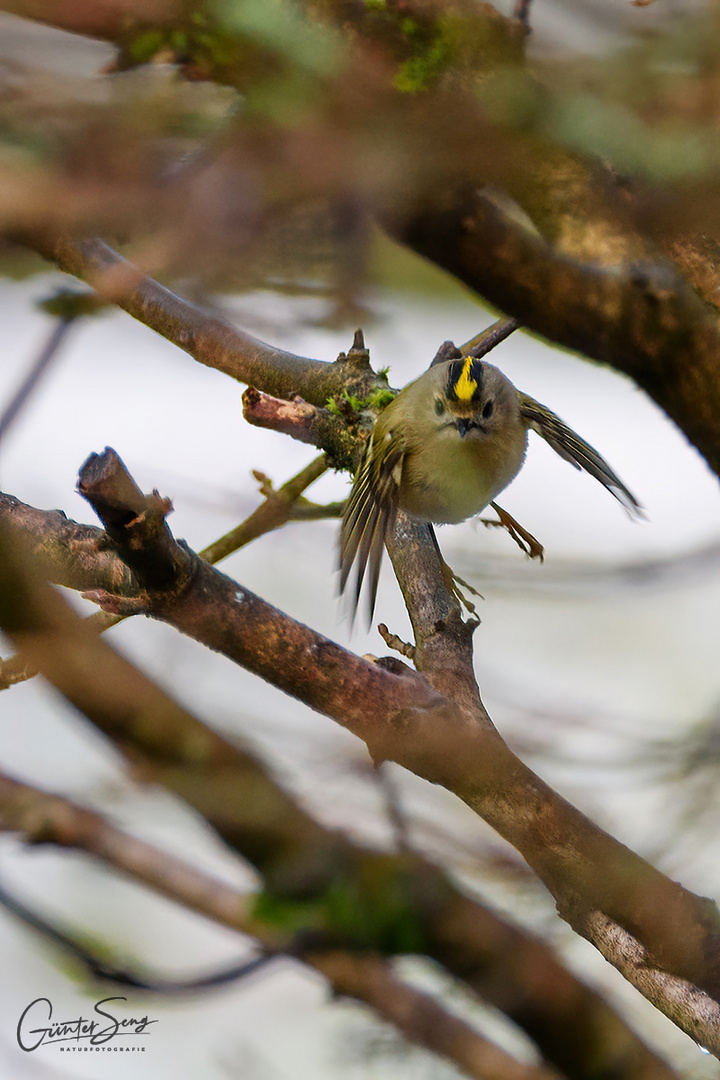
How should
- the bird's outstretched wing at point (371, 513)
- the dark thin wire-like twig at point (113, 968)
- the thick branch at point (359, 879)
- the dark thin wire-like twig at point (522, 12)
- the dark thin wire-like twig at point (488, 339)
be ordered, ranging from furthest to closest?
the dark thin wire-like twig at point (488, 339) < the bird's outstretched wing at point (371, 513) < the dark thin wire-like twig at point (113, 968) < the thick branch at point (359, 879) < the dark thin wire-like twig at point (522, 12)

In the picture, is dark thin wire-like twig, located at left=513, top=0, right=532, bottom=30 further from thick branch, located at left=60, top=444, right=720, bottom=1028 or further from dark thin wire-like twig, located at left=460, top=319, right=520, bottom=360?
dark thin wire-like twig, located at left=460, top=319, right=520, bottom=360

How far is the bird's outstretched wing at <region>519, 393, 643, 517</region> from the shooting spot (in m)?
1.37

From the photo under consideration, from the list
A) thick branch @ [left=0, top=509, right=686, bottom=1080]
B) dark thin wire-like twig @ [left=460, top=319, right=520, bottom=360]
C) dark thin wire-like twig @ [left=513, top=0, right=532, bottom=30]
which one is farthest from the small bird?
dark thin wire-like twig @ [left=513, top=0, right=532, bottom=30]

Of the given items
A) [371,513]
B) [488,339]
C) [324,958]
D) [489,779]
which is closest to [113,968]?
[324,958]

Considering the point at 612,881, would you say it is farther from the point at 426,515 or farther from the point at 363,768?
the point at 426,515

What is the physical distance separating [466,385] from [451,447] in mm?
94

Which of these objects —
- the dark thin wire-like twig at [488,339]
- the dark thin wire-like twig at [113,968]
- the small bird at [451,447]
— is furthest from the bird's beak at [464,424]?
the dark thin wire-like twig at [113,968]

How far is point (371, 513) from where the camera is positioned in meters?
1.40

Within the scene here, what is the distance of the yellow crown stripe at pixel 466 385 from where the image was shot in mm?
1498

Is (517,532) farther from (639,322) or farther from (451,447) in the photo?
(639,322)

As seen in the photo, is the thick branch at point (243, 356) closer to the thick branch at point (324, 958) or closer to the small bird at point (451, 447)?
the small bird at point (451, 447)

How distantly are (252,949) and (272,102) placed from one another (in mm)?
911

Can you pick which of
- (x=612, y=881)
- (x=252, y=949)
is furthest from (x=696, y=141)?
(x=252, y=949)

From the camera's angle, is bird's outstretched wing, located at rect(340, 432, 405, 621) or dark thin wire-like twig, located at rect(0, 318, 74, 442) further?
bird's outstretched wing, located at rect(340, 432, 405, 621)
